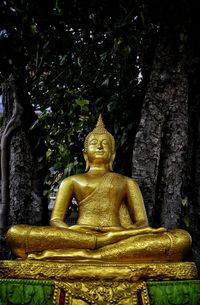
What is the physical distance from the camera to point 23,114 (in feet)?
15.9

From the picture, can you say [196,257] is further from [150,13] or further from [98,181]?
[150,13]

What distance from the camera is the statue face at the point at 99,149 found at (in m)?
4.05

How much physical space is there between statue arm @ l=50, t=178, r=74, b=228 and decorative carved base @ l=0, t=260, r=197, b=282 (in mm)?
613

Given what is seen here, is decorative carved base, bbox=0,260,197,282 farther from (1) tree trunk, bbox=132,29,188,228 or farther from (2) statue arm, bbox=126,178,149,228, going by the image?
(1) tree trunk, bbox=132,29,188,228

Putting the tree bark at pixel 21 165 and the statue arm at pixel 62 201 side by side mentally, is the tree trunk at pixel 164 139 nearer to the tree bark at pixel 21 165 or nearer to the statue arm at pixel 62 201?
the statue arm at pixel 62 201

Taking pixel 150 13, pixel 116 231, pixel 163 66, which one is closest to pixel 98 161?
pixel 116 231

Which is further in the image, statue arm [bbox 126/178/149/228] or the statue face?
the statue face

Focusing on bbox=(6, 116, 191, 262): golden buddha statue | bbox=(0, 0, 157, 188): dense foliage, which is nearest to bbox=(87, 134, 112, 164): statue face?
bbox=(6, 116, 191, 262): golden buddha statue

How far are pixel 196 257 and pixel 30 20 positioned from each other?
7.84ft

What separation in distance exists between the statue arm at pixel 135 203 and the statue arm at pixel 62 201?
44 cm

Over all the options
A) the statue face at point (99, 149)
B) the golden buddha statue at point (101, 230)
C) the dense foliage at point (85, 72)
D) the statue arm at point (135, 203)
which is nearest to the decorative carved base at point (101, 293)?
the golden buddha statue at point (101, 230)

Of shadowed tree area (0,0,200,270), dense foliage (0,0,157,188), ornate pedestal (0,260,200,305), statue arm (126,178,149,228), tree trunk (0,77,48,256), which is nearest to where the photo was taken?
ornate pedestal (0,260,200,305)

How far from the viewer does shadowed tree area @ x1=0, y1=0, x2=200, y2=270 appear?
4203mm

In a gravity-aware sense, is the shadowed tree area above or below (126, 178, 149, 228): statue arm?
above
